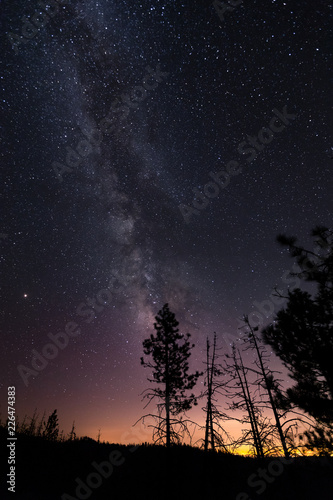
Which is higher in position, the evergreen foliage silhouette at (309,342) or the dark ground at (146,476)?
the evergreen foliage silhouette at (309,342)

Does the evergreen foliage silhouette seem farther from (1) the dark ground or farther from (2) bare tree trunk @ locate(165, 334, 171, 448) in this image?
(2) bare tree trunk @ locate(165, 334, 171, 448)

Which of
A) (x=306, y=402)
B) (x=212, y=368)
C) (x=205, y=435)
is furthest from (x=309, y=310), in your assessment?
(x=205, y=435)

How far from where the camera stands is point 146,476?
43.3ft

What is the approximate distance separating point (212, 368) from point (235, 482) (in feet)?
29.5

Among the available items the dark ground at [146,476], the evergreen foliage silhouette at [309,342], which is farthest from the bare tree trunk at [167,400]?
the evergreen foliage silhouette at [309,342]

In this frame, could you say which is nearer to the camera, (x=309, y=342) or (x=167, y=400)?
(x=309, y=342)

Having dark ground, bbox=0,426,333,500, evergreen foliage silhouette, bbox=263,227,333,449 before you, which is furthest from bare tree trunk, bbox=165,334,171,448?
evergreen foliage silhouette, bbox=263,227,333,449

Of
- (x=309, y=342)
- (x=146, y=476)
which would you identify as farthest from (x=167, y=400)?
(x=309, y=342)

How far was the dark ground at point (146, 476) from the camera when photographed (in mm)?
10867

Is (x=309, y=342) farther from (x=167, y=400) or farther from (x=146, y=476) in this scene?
(x=146, y=476)

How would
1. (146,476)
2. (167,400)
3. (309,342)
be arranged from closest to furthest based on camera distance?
(309,342) → (167,400) → (146,476)

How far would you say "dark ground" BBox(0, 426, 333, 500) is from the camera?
35.7 feet

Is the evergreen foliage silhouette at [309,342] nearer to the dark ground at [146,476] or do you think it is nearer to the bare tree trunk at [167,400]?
the dark ground at [146,476]

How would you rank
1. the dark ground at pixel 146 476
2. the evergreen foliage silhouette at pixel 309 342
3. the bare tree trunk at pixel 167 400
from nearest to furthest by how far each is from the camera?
the evergreen foliage silhouette at pixel 309 342, the dark ground at pixel 146 476, the bare tree trunk at pixel 167 400
